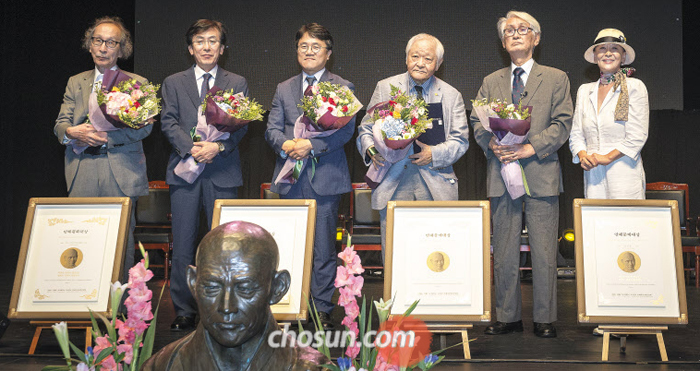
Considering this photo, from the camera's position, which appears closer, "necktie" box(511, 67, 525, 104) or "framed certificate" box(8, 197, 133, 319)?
"framed certificate" box(8, 197, 133, 319)

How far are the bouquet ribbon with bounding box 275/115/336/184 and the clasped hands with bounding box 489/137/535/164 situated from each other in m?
0.89

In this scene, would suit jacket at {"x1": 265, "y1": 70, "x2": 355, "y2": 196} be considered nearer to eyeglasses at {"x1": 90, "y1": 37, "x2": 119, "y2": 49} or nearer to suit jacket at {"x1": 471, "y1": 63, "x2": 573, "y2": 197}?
suit jacket at {"x1": 471, "y1": 63, "x2": 573, "y2": 197}

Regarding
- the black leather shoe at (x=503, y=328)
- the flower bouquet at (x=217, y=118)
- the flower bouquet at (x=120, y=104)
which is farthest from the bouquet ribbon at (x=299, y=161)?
the black leather shoe at (x=503, y=328)

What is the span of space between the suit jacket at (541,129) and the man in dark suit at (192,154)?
Answer: 140 centimetres

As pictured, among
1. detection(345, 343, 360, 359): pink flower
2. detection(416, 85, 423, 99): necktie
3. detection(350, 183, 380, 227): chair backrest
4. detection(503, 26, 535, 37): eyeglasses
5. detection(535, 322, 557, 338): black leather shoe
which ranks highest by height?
detection(503, 26, 535, 37): eyeglasses

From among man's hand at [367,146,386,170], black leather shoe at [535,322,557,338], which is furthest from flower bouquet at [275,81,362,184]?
black leather shoe at [535,322,557,338]

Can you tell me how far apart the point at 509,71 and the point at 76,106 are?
2.46 meters

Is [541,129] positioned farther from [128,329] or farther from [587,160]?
[128,329]

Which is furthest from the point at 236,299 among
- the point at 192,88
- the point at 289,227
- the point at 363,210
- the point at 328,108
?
the point at 363,210

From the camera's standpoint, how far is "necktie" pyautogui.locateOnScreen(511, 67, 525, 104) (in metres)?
3.67

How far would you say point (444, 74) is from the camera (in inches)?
247

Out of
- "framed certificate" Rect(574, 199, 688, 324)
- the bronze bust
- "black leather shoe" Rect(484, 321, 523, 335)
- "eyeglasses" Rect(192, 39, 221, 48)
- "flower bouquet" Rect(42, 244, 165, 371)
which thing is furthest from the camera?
"eyeglasses" Rect(192, 39, 221, 48)

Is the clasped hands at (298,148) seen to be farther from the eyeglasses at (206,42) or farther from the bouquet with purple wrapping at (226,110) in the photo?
the eyeglasses at (206,42)

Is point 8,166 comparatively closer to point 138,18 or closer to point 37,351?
point 138,18
